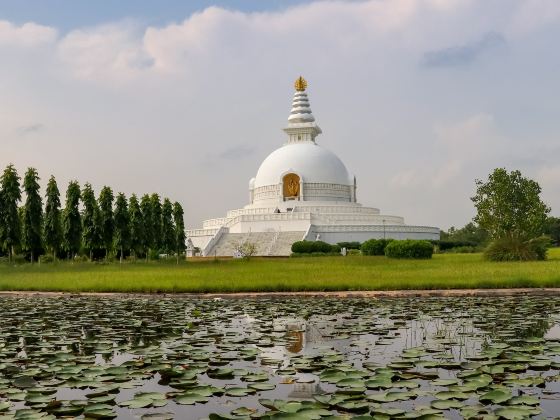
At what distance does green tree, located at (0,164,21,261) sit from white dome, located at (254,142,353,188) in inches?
1253

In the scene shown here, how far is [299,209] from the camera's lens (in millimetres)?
60406

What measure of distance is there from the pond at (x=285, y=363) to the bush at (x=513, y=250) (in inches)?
728

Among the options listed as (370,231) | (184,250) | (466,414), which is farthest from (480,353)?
(184,250)

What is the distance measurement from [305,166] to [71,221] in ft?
101

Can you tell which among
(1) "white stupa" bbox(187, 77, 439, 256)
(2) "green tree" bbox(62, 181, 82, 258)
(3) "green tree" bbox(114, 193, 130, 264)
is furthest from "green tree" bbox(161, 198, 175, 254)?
(2) "green tree" bbox(62, 181, 82, 258)

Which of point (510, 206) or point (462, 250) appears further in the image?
point (462, 250)

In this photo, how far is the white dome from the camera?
66.2 meters

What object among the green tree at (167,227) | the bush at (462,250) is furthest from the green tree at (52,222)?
the bush at (462,250)

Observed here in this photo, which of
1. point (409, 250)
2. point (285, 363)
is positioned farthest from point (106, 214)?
point (285, 363)

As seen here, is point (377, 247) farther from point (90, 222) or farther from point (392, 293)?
point (392, 293)

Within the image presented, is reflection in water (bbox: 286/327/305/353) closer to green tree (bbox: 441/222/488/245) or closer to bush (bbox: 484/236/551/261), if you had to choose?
bush (bbox: 484/236/551/261)

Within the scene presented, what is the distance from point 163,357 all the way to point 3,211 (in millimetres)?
34403

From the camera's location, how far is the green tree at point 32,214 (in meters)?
39.5

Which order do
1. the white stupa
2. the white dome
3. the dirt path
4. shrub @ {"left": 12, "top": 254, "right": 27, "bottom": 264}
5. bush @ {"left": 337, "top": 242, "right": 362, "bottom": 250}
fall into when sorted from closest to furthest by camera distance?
the dirt path, shrub @ {"left": 12, "top": 254, "right": 27, "bottom": 264}, bush @ {"left": 337, "top": 242, "right": 362, "bottom": 250}, the white stupa, the white dome
